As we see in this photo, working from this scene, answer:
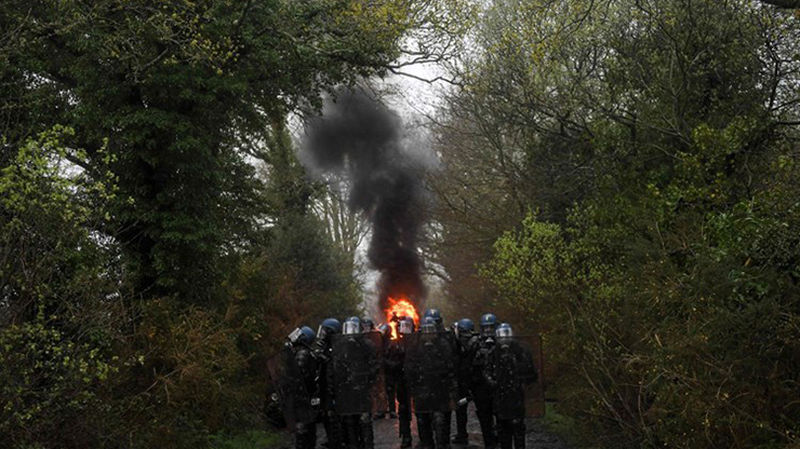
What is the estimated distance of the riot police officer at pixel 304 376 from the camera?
42.2 feet

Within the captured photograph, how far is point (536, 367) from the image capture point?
12.8m

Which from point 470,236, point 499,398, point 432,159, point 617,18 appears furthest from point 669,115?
point 432,159

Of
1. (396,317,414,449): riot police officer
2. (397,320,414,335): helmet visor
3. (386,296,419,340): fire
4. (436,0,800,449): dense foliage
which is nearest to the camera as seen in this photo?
(436,0,800,449): dense foliage

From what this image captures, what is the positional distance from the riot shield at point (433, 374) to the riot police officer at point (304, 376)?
5.75 feet

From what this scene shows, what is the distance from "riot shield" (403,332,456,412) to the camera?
12852mm

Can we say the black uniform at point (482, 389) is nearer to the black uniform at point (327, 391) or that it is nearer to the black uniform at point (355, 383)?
the black uniform at point (355, 383)

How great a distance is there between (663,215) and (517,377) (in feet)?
11.9

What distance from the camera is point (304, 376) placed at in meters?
13.0

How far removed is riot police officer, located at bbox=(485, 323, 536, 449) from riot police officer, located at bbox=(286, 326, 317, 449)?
10.2 ft

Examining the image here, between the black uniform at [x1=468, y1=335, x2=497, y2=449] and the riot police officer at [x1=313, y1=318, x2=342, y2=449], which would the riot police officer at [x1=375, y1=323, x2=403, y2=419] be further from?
the black uniform at [x1=468, y1=335, x2=497, y2=449]

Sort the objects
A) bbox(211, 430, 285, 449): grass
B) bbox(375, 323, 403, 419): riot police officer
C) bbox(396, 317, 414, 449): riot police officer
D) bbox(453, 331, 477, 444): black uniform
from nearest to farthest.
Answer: bbox(211, 430, 285, 449): grass, bbox(453, 331, 477, 444): black uniform, bbox(396, 317, 414, 449): riot police officer, bbox(375, 323, 403, 419): riot police officer

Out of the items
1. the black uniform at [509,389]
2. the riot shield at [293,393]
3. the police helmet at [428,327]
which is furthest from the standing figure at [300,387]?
the black uniform at [509,389]

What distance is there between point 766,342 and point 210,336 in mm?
8126

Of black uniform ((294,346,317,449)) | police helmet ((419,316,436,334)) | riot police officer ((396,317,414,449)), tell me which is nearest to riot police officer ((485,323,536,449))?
police helmet ((419,316,436,334))
